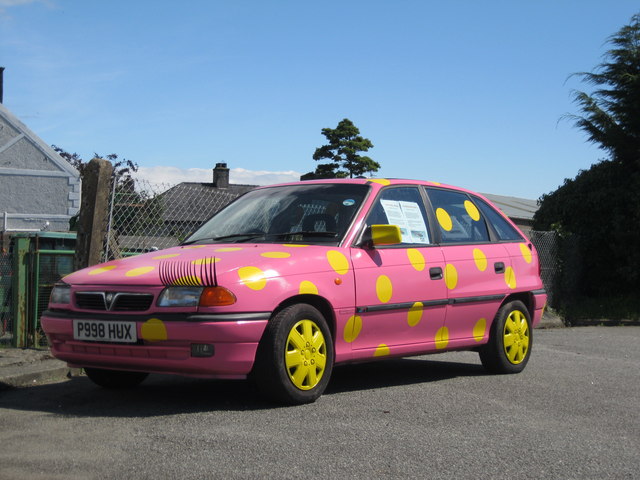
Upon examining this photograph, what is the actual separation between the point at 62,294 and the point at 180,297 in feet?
3.60

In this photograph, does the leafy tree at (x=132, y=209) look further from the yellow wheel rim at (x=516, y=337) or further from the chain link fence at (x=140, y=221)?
the yellow wheel rim at (x=516, y=337)

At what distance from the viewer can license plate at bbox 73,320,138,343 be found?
5.79 m

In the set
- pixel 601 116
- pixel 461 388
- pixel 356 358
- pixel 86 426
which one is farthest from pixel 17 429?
pixel 601 116

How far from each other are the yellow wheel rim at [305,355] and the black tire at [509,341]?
90.5 inches

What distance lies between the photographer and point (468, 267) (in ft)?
25.0

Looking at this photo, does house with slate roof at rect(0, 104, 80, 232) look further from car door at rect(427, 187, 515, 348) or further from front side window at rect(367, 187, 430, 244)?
front side window at rect(367, 187, 430, 244)

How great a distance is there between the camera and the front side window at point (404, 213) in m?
7.02

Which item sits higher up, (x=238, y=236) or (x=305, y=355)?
(x=238, y=236)

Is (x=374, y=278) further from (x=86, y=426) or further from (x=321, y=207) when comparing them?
(x=86, y=426)

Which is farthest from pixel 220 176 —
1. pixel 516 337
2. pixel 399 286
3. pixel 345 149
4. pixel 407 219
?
pixel 399 286

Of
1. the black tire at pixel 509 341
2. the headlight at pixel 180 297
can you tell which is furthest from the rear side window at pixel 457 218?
the headlight at pixel 180 297

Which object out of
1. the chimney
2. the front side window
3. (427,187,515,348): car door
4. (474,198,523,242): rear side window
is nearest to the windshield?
the front side window

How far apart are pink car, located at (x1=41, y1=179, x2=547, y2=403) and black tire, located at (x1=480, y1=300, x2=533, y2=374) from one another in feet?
0.04

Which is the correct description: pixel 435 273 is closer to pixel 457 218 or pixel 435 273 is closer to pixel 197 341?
pixel 457 218
